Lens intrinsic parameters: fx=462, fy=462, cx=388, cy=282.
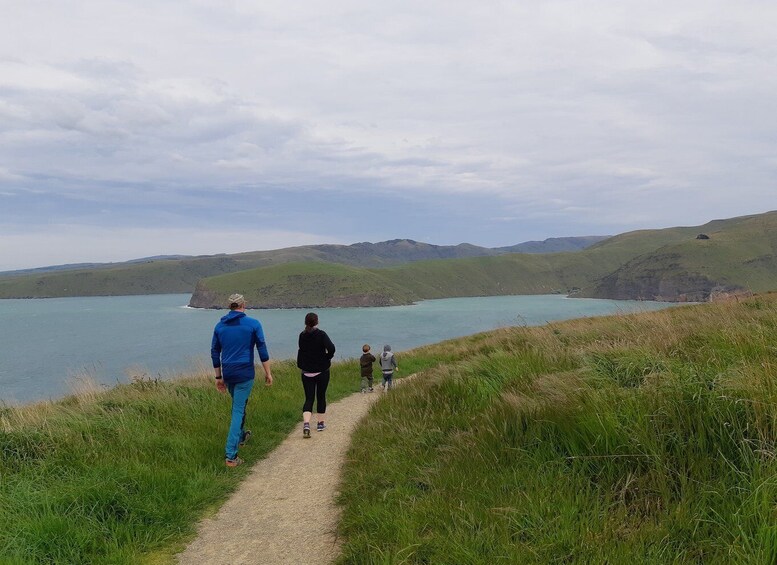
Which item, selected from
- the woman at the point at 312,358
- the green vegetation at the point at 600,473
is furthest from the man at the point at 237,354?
the green vegetation at the point at 600,473

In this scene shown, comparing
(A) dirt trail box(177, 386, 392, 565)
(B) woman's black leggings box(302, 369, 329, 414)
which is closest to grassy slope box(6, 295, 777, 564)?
(A) dirt trail box(177, 386, 392, 565)

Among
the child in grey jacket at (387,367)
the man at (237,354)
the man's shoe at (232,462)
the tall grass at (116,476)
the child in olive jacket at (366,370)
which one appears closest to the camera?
the tall grass at (116,476)

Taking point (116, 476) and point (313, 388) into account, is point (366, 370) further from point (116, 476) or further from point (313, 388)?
point (116, 476)

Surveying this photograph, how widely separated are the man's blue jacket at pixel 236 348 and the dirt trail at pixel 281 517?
4.94 ft

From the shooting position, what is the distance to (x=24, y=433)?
6.52 meters

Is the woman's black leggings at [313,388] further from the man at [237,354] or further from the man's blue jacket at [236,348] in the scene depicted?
the man's blue jacket at [236,348]

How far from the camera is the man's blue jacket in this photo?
292 inches

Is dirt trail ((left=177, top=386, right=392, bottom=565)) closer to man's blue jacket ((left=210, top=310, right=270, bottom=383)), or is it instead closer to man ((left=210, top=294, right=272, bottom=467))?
man ((left=210, top=294, right=272, bottom=467))

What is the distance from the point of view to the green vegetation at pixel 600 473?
126 inches

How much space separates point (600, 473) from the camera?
4.08 metres

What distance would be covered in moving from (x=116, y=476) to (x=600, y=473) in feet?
17.7

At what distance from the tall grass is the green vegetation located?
6.50 feet

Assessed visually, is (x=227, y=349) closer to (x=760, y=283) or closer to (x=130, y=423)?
(x=130, y=423)

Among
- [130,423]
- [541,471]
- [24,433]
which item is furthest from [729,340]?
[24,433]
